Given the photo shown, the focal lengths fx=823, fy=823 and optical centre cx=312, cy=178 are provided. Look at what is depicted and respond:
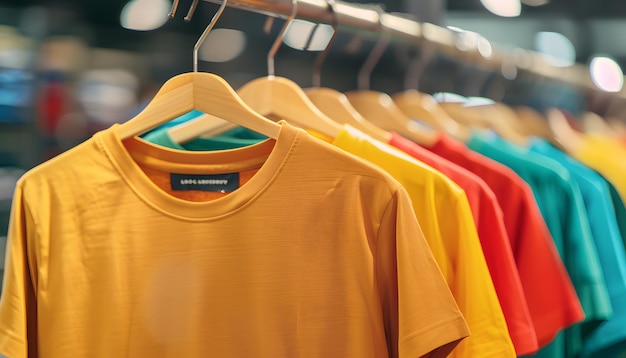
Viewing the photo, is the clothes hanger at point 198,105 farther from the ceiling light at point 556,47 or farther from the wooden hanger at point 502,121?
the ceiling light at point 556,47

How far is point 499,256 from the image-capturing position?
1116 mm

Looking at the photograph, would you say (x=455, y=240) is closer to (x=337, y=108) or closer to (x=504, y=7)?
(x=337, y=108)

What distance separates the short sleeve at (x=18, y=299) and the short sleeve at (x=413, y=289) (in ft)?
1.34

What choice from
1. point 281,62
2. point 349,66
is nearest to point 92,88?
point 281,62

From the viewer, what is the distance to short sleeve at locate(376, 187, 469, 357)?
0.90m

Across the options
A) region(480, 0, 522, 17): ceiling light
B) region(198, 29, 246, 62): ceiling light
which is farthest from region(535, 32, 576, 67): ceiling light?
Result: region(198, 29, 246, 62): ceiling light

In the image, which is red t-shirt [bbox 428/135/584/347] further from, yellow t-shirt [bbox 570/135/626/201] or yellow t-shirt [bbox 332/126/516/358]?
yellow t-shirt [bbox 570/135/626/201]

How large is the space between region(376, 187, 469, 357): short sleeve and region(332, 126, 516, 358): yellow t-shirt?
0.30 feet

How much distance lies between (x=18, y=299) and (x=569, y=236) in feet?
2.75

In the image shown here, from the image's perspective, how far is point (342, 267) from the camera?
94cm

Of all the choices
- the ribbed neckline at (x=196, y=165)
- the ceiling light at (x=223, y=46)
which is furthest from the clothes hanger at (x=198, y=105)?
the ceiling light at (x=223, y=46)

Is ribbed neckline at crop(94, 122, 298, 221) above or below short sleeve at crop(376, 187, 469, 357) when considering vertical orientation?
above

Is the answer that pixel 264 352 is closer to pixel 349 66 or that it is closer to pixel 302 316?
pixel 302 316

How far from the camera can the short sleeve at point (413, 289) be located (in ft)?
2.96
